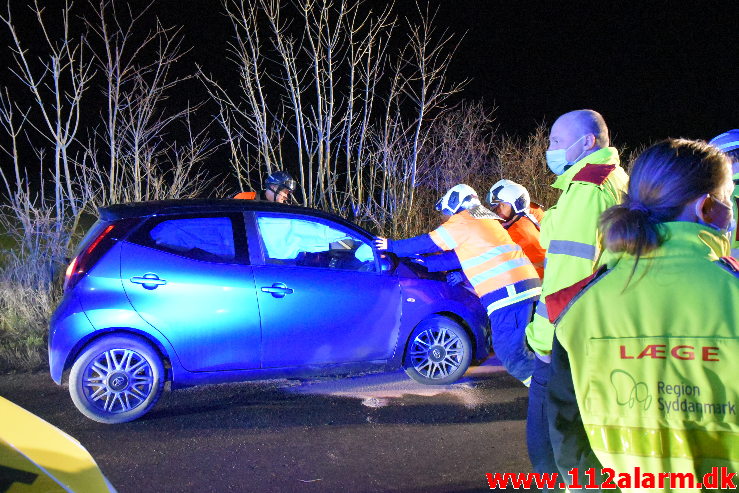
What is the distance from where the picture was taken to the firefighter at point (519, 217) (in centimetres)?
519

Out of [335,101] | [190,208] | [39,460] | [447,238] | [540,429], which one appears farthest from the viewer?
[335,101]

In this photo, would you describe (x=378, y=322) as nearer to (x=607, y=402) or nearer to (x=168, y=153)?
(x=607, y=402)

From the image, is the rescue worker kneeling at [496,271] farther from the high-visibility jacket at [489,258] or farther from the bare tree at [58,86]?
the bare tree at [58,86]

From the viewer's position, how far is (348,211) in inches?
390

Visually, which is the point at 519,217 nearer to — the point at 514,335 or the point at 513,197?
the point at 513,197

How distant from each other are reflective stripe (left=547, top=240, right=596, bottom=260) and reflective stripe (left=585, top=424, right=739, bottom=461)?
44.6 inches

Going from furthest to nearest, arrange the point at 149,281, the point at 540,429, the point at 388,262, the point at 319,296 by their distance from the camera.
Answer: the point at 388,262 < the point at 319,296 < the point at 149,281 < the point at 540,429

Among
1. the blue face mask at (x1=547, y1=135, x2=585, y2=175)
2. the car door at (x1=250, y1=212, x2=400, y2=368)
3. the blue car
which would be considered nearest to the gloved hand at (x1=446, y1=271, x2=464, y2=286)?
the blue car

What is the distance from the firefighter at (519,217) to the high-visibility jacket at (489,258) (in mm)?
887

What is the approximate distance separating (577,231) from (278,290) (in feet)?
9.76

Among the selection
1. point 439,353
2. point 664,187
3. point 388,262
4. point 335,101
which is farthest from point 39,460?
point 335,101

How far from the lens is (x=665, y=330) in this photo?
53.7 inches

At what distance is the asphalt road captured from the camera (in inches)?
149

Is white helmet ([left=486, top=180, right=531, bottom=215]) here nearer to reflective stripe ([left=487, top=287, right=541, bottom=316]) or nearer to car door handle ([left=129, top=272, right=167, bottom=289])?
reflective stripe ([left=487, top=287, right=541, bottom=316])
